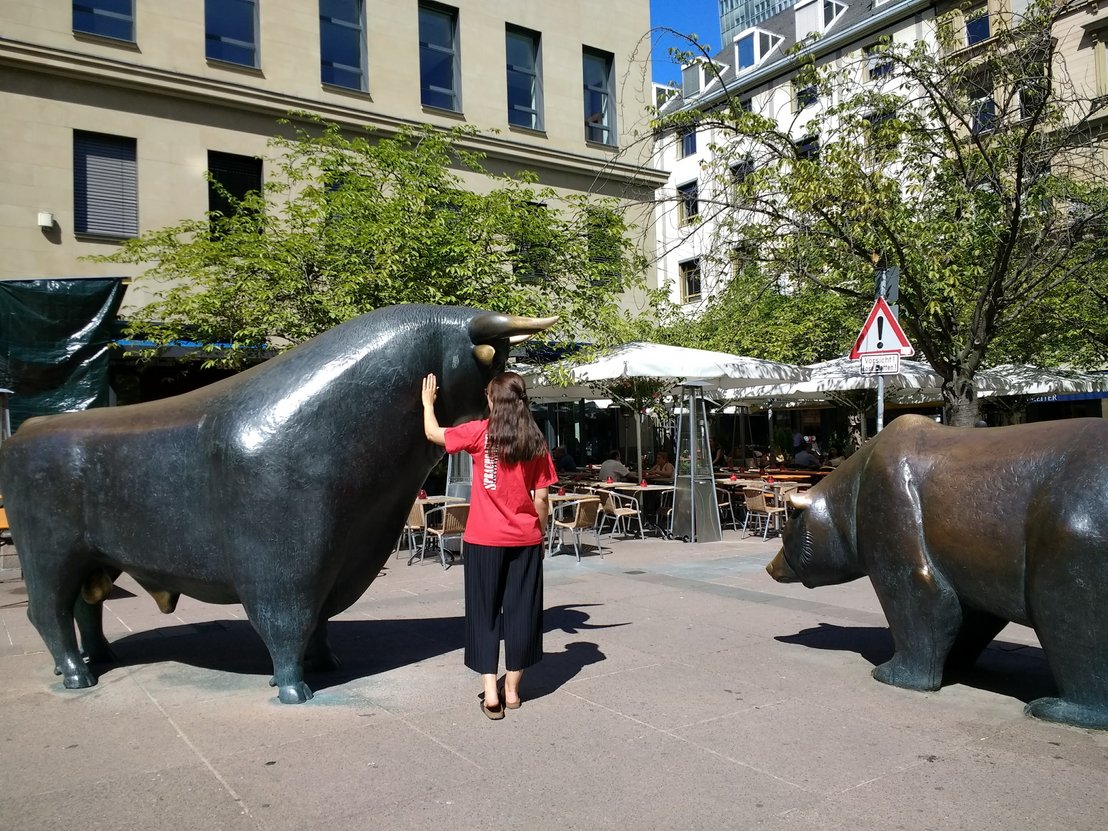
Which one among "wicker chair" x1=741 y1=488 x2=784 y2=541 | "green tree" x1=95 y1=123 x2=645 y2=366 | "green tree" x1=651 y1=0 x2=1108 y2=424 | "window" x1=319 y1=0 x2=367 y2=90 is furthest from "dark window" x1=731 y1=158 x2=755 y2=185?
"window" x1=319 y1=0 x2=367 y2=90

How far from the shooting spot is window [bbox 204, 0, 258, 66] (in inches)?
681

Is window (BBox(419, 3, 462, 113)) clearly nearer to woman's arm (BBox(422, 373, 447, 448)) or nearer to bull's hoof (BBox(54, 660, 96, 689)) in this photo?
woman's arm (BBox(422, 373, 447, 448))

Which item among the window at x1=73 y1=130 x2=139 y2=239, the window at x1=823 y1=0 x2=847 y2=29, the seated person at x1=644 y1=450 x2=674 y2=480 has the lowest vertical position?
the seated person at x1=644 y1=450 x2=674 y2=480

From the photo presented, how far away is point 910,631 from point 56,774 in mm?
4551

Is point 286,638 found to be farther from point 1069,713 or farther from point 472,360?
point 1069,713

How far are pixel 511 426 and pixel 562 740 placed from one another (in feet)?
5.40

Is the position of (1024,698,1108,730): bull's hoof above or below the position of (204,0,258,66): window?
below

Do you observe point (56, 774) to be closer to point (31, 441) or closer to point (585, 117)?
point (31, 441)

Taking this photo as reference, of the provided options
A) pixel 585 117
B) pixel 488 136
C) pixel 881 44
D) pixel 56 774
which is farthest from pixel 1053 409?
pixel 56 774

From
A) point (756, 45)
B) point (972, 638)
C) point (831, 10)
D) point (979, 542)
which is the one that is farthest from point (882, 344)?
point (756, 45)

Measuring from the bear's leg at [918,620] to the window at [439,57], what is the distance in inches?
702

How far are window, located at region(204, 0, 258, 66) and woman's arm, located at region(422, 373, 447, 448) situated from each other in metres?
15.4

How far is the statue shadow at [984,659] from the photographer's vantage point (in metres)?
5.07

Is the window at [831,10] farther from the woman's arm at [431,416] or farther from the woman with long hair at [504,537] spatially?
the woman with long hair at [504,537]
